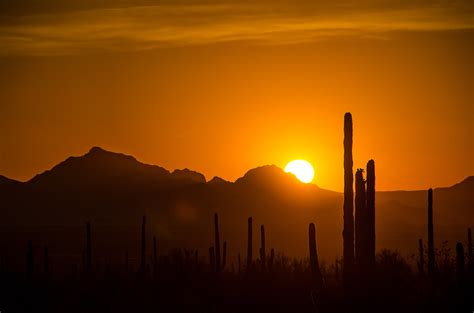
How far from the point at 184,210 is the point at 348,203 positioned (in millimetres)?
122038

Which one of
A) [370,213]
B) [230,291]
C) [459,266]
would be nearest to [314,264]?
[370,213]

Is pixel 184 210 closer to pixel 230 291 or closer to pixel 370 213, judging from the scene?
pixel 230 291

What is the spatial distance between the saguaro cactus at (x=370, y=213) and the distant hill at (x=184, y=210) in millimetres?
87047

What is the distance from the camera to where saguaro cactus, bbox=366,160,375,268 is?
23781 mm

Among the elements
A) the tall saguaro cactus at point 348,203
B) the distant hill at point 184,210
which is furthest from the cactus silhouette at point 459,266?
the distant hill at point 184,210

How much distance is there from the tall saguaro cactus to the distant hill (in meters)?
87.4

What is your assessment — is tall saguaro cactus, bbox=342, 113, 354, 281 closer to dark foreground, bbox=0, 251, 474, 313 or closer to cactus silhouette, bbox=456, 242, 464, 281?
dark foreground, bbox=0, 251, 474, 313

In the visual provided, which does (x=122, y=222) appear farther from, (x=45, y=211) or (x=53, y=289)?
(x=53, y=289)

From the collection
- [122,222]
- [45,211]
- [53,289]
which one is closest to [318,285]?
[53,289]

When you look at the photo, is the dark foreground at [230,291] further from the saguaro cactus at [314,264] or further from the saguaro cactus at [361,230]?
the saguaro cactus at [361,230]

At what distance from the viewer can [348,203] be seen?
2423cm

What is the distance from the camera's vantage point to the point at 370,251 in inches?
936

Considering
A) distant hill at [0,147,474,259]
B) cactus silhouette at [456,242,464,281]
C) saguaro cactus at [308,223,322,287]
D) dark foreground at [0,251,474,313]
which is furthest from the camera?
distant hill at [0,147,474,259]

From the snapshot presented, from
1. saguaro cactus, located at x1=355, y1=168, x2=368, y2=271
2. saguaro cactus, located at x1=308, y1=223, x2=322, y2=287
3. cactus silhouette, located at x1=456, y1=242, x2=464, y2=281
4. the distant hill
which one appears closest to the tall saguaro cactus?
saguaro cactus, located at x1=355, y1=168, x2=368, y2=271
